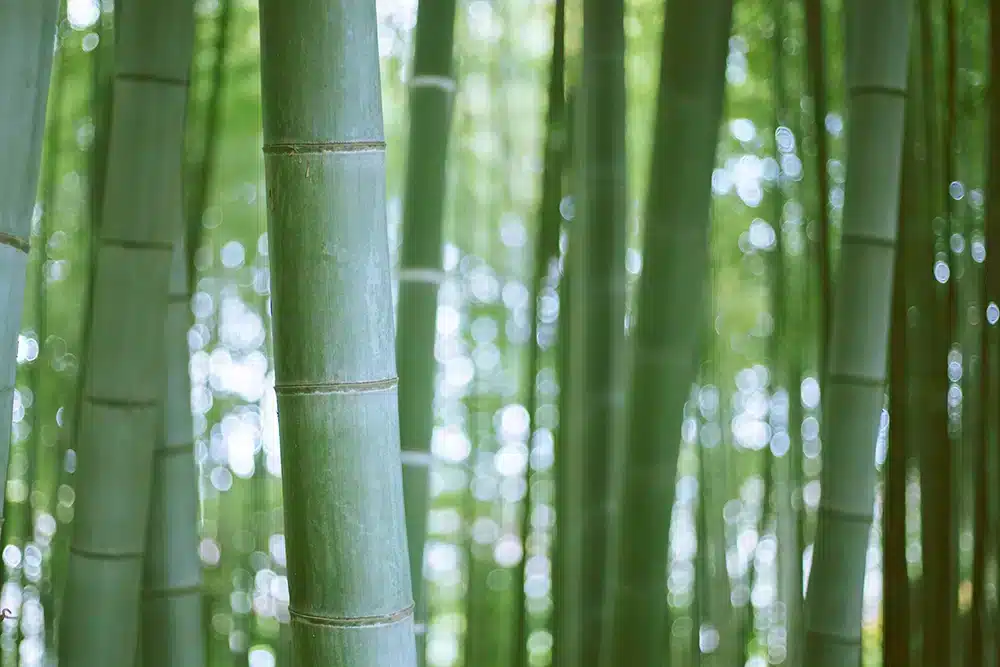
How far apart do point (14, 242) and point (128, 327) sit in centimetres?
58

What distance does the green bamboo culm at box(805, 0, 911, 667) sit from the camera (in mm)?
1326

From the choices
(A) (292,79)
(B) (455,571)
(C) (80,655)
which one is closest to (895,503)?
(B) (455,571)

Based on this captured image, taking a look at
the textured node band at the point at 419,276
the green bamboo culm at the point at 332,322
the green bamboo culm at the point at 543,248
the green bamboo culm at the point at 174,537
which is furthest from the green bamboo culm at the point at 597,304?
the green bamboo culm at the point at 332,322

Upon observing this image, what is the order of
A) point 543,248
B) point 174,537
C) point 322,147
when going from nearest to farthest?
point 322,147 → point 174,537 → point 543,248

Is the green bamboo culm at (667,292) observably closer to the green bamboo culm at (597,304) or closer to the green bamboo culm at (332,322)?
the green bamboo culm at (597,304)

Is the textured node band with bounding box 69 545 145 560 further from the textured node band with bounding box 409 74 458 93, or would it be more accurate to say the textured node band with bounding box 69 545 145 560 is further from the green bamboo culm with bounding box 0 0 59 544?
the textured node band with bounding box 409 74 458 93

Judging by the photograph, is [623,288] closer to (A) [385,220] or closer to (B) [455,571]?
(B) [455,571]

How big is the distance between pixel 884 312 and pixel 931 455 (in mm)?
454

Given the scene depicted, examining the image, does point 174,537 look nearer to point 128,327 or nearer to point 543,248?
point 128,327

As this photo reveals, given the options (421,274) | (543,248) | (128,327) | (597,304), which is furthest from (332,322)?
(543,248)

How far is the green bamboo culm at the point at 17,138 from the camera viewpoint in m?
0.69

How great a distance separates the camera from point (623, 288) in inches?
68.8

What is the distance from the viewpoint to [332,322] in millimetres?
703

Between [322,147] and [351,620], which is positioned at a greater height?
[322,147]
